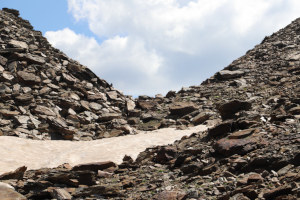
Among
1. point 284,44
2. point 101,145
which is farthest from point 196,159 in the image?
point 284,44

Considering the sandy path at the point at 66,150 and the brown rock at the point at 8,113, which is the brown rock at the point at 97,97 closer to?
the brown rock at the point at 8,113

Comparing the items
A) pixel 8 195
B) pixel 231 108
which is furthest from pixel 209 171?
pixel 231 108

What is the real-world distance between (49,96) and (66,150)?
952 centimetres

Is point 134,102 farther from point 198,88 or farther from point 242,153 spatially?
point 242,153

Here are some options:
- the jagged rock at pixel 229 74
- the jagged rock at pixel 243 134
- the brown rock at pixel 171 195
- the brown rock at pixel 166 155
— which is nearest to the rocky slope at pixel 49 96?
the brown rock at pixel 166 155

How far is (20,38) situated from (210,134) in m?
28.4

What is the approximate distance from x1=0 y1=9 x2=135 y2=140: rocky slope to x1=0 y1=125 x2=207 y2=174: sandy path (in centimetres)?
229

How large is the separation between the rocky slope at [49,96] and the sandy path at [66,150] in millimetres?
2293

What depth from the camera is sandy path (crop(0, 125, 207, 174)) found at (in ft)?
58.7

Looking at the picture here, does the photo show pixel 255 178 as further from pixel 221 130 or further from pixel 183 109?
pixel 183 109

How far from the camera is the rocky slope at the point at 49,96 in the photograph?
25.5 m

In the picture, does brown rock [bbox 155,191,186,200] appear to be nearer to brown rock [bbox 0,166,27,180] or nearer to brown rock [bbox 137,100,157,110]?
brown rock [bbox 0,166,27,180]

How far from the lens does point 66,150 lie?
2119 cm

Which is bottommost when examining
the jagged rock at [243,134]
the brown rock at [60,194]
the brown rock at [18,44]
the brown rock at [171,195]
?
the brown rock at [171,195]
